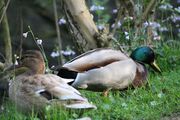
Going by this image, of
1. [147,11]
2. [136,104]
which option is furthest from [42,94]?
[147,11]

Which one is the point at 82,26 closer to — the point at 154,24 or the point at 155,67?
the point at 155,67

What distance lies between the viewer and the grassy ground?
785 cm

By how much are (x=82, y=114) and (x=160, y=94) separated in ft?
4.48

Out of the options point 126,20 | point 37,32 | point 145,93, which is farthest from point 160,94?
point 37,32

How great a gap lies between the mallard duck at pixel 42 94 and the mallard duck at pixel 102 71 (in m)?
1.31

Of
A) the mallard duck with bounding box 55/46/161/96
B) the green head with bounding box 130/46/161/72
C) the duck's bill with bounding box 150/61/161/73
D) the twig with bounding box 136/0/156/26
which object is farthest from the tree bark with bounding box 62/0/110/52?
the twig with bounding box 136/0/156/26

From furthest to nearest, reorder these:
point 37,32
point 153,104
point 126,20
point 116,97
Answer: point 37,32
point 126,20
point 116,97
point 153,104

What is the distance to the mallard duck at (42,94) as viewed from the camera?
24.7ft

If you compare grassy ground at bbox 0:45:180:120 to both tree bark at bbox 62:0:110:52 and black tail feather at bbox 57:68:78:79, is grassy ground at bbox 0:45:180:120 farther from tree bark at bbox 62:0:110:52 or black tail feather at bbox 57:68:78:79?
tree bark at bbox 62:0:110:52

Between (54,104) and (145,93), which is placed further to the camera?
(145,93)

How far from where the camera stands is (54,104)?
7.53 meters

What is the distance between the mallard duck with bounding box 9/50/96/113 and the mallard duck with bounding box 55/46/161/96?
1.31m

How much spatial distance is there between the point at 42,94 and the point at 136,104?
4.25 ft

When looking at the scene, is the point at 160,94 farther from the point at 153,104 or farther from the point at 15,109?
the point at 15,109
